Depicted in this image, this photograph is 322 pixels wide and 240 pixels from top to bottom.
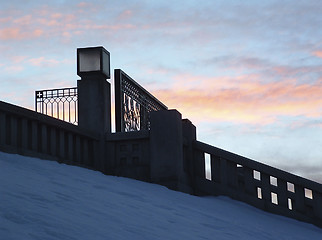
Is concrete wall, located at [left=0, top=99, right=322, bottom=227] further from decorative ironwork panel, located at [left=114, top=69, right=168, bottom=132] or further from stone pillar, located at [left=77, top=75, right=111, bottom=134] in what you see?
decorative ironwork panel, located at [left=114, top=69, right=168, bottom=132]

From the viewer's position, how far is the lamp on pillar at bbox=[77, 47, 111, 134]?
465 inches

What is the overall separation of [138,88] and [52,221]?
11.8 m

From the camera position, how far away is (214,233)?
23.3ft

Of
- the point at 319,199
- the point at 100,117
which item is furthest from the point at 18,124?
the point at 319,199

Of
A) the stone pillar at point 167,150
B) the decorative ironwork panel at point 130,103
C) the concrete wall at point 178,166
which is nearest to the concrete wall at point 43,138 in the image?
the concrete wall at point 178,166

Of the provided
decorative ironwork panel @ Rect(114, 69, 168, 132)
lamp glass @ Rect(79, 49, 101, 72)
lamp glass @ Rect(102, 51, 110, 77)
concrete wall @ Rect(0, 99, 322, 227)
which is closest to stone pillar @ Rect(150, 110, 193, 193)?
concrete wall @ Rect(0, 99, 322, 227)

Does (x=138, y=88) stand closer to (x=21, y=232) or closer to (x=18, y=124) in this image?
(x=18, y=124)

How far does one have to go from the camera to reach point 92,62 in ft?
39.7

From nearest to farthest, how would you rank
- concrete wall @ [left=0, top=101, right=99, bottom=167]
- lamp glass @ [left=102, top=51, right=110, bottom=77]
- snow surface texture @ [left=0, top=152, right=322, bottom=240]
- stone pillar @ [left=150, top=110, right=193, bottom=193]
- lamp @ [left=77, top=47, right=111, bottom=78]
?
snow surface texture @ [left=0, top=152, right=322, bottom=240]
concrete wall @ [left=0, top=101, right=99, bottom=167]
stone pillar @ [left=150, top=110, right=193, bottom=193]
lamp @ [left=77, top=47, right=111, bottom=78]
lamp glass @ [left=102, top=51, right=110, bottom=77]

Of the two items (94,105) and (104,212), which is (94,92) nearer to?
(94,105)

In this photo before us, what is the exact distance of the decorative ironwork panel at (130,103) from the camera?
1534 cm

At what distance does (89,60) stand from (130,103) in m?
4.19

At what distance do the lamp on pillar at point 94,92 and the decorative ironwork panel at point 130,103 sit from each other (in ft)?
9.75

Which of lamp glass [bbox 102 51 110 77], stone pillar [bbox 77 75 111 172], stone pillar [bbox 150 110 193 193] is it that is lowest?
stone pillar [bbox 150 110 193 193]
